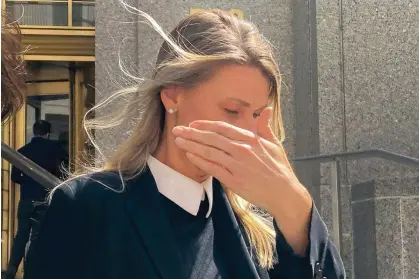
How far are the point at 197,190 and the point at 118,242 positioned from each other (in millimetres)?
326

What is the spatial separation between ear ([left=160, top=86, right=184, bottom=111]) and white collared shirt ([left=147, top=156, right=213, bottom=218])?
0.17m

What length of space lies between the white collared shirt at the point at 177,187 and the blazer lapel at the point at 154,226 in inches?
1.9

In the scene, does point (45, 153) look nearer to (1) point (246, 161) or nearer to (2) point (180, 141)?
(2) point (180, 141)

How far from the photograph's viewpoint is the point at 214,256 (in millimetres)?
1932

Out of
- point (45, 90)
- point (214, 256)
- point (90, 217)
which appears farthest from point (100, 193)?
point (45, 90)

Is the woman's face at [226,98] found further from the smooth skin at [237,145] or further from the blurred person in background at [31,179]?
the blurred person in background at [31,179]

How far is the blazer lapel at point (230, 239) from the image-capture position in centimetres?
192

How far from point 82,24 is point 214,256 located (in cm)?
547

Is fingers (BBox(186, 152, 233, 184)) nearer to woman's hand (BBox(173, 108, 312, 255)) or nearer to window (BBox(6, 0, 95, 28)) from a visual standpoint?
woman's hand (BBox(173, 108, 312, 255))

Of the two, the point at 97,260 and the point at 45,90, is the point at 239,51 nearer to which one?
the point at 97,260

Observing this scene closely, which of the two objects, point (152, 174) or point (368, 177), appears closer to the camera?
point (152, 174)

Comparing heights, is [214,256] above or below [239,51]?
below

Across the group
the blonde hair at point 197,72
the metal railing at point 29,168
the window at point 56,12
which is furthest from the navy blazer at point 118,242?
the window at point 56,12

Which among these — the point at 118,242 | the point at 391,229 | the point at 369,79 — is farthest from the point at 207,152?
the point at 369,79
